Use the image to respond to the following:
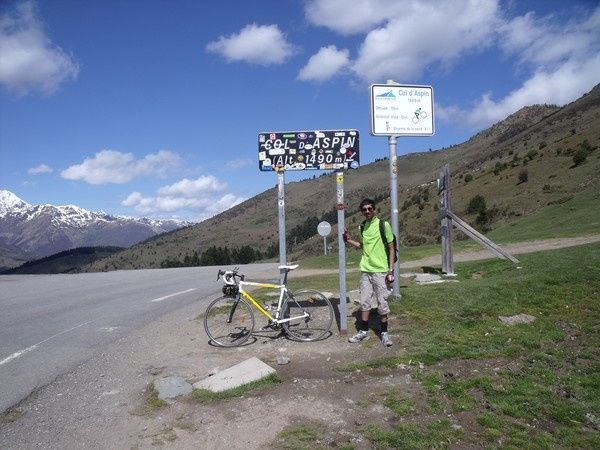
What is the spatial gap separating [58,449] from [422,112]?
815cm

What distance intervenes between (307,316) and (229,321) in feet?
4.29

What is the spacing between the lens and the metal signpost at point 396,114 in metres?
9.36

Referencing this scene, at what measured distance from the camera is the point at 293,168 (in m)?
8.56

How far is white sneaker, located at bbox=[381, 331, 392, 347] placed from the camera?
7137 millimetres

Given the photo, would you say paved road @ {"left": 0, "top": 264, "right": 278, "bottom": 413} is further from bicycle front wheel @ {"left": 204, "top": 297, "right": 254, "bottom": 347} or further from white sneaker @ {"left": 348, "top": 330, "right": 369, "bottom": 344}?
white sneaker @ {"left": 348, "top": 330, "right": 369, "bottom": 344}

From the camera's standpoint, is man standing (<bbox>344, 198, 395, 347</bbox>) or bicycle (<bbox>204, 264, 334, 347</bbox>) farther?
bicycle (<bbox>204, 264, 334, 347</bbox>)

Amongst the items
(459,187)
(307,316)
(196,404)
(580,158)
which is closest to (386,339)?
(307,316)

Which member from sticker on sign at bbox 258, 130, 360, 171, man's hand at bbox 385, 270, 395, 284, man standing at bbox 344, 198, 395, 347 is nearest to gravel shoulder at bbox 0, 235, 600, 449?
man standing at bbox 344, 198, 395, 347

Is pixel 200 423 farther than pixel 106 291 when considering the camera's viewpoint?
No

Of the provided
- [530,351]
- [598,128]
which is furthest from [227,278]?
[598,128]

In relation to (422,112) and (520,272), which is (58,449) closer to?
(422,112)

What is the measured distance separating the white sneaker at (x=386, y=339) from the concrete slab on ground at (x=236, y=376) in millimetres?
1906

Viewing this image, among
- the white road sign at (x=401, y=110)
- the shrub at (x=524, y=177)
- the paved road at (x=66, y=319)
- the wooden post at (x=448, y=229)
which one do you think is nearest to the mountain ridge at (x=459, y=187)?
the shrub at (x=524, y=177)

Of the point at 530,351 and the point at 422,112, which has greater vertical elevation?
the point at 422,112
